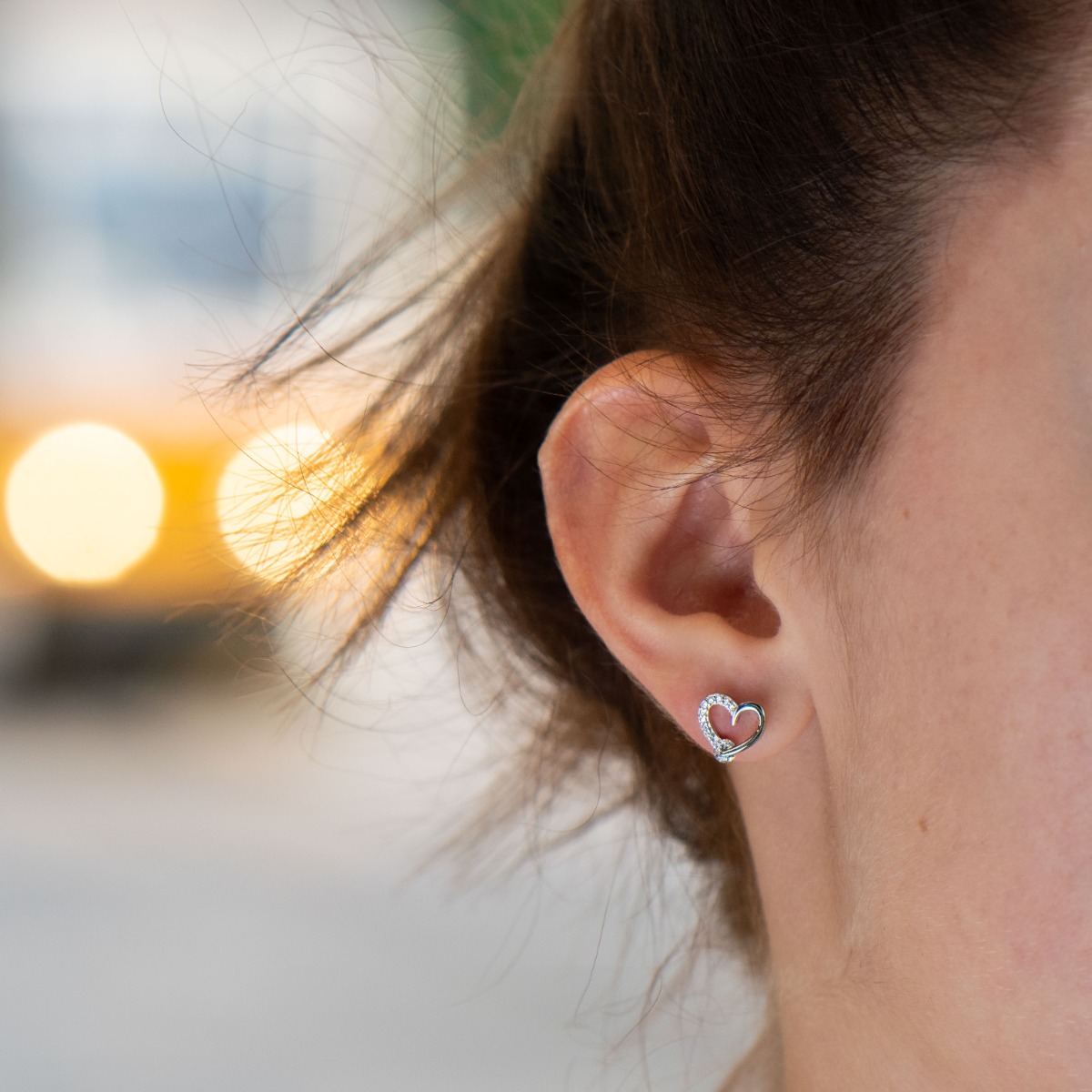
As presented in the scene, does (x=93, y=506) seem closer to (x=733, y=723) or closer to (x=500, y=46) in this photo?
(x=500, y=46)

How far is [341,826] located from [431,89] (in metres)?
3.00

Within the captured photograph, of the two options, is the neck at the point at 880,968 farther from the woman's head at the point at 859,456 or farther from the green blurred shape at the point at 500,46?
the green blurred shape at the point at 500,46

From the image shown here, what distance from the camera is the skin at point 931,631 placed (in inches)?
23.4

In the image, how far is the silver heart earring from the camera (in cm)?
71

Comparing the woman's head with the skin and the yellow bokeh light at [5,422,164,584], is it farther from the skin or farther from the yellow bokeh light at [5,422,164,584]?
the yellow bokeh light at [5,422,164,584]

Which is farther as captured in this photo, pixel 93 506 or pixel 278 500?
pixel 93 506

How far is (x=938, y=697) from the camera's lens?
0.63m

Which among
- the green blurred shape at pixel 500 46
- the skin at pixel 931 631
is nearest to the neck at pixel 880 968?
the skin at pixel 931 631

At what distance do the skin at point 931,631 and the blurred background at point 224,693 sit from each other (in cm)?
28

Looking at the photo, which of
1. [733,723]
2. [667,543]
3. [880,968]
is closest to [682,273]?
[667,543]

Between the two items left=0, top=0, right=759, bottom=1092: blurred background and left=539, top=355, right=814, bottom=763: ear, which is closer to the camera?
left=539, top=355, right=814, bottom=763: ear

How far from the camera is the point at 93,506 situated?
3531 millimetres

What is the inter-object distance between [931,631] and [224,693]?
408cm

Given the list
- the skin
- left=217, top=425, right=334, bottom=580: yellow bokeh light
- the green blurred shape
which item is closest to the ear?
the skin
